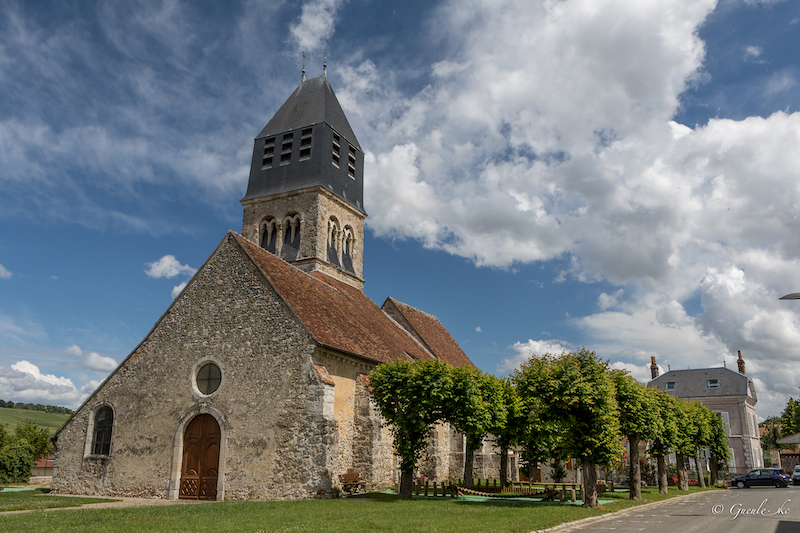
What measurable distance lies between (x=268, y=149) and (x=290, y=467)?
77.0 ft

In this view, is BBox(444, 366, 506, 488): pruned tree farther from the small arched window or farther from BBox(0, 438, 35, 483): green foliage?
BBox(0, 438, 35, 483): green foliage

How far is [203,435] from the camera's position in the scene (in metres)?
19.2

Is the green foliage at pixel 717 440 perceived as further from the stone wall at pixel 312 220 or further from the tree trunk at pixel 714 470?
the stone wall at pixel 312 220

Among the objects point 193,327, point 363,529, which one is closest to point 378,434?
point 193,327

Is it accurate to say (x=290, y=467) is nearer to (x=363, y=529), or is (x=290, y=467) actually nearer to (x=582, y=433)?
(x=363, y=529)

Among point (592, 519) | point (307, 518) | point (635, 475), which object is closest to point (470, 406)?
point (592, 519)

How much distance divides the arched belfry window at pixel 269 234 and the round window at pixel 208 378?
14.2 meters

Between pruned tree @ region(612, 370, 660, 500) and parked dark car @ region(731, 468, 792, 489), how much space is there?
17.7 meters

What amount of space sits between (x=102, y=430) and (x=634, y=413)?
2107 cm

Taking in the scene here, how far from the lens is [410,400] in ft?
59.9

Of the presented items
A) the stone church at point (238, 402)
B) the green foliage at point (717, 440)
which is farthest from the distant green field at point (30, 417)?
the green foliage at point (717, 440)

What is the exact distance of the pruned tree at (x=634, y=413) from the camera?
2181cm

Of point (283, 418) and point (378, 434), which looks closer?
point (283, 418)

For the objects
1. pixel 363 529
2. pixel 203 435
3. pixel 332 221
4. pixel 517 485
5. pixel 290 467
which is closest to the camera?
pixel 363 529
